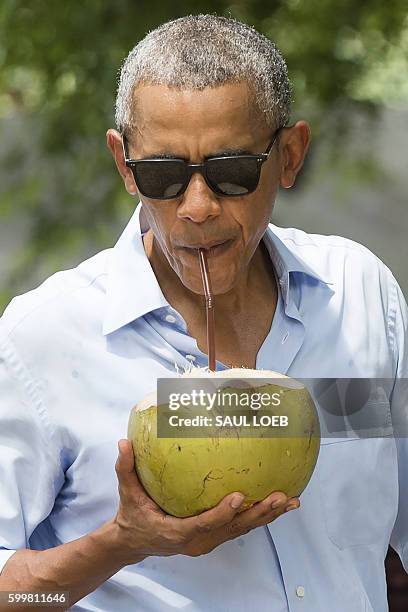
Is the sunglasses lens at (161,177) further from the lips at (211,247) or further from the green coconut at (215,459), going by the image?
the green coconut at (215,459)

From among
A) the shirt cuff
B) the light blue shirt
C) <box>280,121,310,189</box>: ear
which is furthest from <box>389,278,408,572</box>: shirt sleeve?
the shirt cuff

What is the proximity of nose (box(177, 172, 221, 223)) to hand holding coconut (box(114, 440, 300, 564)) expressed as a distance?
34cm

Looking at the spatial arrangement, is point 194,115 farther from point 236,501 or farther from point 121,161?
point 236,501

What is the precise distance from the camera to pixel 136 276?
5.77ft

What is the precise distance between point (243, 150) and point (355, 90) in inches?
129

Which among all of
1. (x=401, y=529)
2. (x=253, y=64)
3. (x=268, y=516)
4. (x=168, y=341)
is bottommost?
(x=401, y=529)

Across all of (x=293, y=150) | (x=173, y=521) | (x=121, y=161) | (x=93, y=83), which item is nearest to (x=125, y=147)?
(x=121, y=161)

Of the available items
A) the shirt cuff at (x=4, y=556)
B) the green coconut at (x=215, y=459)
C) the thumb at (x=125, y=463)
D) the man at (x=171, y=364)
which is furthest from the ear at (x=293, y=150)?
the shirt cuff at (x=4, y=556)

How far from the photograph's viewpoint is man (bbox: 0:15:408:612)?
161 centimetres

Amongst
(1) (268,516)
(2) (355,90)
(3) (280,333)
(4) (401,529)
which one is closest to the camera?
(1) (268,516)

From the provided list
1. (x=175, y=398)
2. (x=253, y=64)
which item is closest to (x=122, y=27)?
(x=253, y=64)

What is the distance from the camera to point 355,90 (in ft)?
15.8

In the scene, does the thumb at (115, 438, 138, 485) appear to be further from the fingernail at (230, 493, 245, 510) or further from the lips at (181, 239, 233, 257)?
the lips at (181, 239, 233, 257)

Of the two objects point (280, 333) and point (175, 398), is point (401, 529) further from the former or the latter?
point (175, 398)
